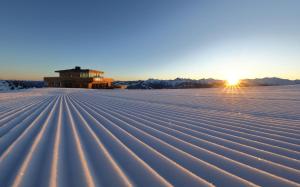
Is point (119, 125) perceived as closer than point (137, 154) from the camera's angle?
No

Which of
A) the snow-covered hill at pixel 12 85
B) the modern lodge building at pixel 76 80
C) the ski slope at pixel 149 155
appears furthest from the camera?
the modern lodge building at pixel 76 80

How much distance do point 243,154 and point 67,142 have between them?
214cm

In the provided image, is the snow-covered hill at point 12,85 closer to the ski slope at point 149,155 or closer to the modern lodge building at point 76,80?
the modern lodge building at point 76,80

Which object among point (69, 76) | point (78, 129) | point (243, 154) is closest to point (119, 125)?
point (78, 129)

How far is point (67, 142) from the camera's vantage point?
8.18 ft

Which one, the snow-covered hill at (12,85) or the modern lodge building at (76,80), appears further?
the modern lodge building at (76,80)

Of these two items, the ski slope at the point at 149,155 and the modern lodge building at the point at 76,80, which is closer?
the ski slope at the point at 149,155

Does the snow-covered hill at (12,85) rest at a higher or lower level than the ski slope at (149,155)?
higher

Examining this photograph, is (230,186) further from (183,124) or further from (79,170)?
(183,124)

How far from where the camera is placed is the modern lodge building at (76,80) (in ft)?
99.1

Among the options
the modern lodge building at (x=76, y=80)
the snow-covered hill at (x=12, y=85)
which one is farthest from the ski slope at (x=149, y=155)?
the modern lodge building at (x=76, y=80)

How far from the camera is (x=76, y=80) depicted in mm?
30828

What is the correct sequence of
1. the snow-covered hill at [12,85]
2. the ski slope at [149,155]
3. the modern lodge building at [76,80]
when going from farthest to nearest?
the modern lodge building at [76,80] → the snow-covered hill at [12,85] → the ski slope at [149,155]

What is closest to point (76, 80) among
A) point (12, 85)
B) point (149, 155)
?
point (12, 85)
